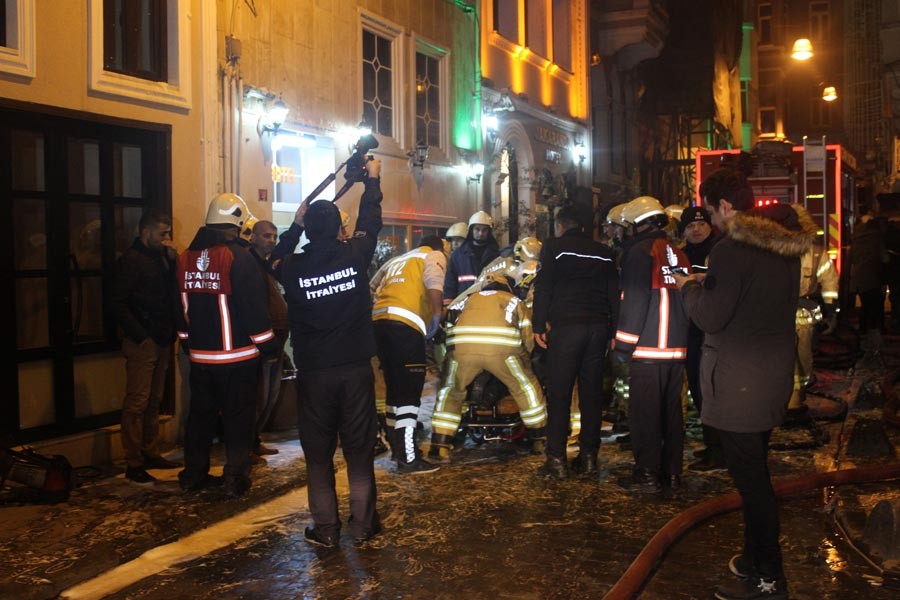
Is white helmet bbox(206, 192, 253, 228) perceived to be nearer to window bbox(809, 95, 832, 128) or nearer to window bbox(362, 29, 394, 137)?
window bbox(362, 29, 394, 137)

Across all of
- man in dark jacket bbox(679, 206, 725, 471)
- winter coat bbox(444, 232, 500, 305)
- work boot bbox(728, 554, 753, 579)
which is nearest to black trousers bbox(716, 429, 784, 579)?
work boot bbox(728, 554, 753, 579)

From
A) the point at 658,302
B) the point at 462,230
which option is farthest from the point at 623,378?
the point at 462,230

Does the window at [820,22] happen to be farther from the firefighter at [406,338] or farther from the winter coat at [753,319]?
the winter coat at [753,319]

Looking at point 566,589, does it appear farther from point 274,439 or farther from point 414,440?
point 274,439

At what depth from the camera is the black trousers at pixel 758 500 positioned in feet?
15.0

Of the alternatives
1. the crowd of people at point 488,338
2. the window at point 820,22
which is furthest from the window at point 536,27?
the window at point 820,22

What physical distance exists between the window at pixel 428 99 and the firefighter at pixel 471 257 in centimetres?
338

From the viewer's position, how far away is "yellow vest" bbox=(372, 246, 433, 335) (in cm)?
738

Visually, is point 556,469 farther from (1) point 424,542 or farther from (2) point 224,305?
(2) point 224,305

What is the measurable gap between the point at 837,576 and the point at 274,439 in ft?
17.3

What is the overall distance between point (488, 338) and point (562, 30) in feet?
51.6

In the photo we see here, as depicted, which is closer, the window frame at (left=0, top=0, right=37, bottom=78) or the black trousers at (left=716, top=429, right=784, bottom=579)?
the black trousers at (left=716, top=429, right=784, bottom=579)

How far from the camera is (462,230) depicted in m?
12.0

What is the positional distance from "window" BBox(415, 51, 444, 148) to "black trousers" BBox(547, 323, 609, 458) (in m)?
8.06
